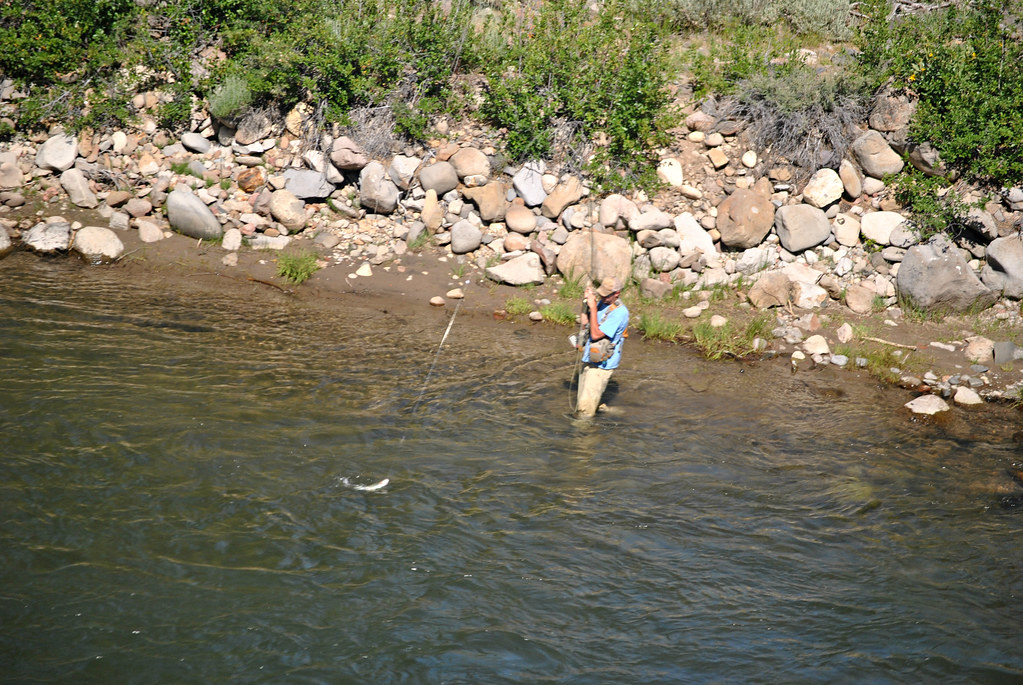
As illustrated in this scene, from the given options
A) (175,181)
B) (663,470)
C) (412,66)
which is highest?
(412,66)

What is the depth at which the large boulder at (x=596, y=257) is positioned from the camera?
40.9ft

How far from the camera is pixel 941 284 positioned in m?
11.9

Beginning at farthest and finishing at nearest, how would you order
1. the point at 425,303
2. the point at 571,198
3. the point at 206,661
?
the point at 571,198, the point at 425,303, the point at 206,661

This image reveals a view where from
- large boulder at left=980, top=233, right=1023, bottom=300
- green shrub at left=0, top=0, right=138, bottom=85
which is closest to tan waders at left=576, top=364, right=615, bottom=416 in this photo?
large boulder at left=980, top=233, right=1023, bottom=300

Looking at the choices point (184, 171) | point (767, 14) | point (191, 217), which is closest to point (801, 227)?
point (767, 14)

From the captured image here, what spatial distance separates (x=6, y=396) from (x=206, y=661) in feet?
15.7

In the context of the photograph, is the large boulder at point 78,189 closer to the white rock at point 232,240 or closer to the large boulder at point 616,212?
the white rock at point 232,240

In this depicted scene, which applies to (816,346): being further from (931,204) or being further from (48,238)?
(48,238)

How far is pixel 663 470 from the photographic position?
8562 mm

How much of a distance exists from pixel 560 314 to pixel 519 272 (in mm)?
1139

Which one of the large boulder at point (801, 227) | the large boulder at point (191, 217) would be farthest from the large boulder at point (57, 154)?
the large boulder at point (801, 227)

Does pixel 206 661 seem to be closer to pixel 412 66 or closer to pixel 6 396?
pixel 6 396

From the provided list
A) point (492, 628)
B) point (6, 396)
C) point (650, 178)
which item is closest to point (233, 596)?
point (492, 628)

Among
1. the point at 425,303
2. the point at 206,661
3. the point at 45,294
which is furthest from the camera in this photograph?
the point at 425,303
